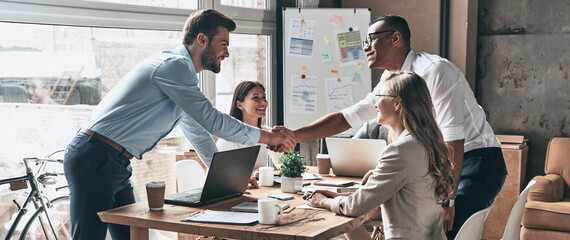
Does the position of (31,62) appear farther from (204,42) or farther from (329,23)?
(329,23)

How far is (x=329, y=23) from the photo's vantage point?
4.92m

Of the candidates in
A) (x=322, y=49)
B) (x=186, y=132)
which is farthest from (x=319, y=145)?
(x=186, y=132)

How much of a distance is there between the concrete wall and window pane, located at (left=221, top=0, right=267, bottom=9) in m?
1.93

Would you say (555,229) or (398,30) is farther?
(555,229)

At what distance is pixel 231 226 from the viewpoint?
6.68 feet

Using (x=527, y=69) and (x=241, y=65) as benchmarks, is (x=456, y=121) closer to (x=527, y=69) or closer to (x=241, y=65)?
(x=241, y=65)

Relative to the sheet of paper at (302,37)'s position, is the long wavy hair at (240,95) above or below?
below

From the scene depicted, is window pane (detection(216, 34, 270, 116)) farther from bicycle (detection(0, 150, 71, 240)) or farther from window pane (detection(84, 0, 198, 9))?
bicycle (detection(0, 150, 71, 240))

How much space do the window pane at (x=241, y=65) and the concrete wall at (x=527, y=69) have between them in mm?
1924

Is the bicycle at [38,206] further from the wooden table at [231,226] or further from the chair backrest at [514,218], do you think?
the chair backrest at [514,218]

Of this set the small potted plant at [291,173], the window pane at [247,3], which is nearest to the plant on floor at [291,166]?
the small potted plant at [291,173]

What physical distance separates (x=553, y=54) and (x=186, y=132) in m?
3.51

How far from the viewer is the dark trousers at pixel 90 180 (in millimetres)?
2320

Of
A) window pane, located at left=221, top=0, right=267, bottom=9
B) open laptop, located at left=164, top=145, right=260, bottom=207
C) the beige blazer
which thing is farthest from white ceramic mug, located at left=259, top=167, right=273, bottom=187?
window pane, located at left=221, top=0, right=267, bottom=9
